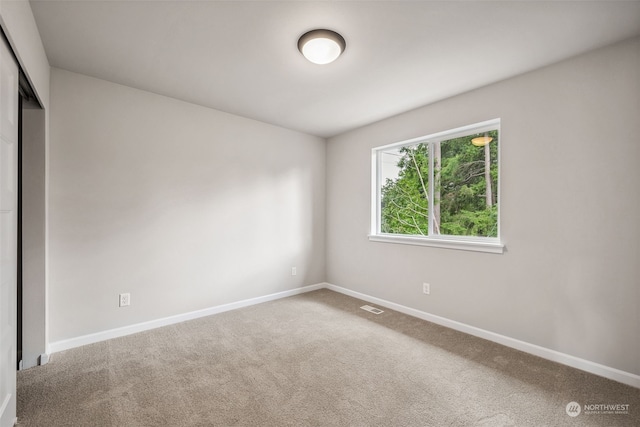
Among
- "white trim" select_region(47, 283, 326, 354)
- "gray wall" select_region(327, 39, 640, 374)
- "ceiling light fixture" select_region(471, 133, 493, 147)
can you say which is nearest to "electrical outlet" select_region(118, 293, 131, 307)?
"white trim" select_region(47, 283, 326, 354)

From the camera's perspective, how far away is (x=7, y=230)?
152cm

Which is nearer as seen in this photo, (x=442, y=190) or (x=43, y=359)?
Result: (x=43, y=359)

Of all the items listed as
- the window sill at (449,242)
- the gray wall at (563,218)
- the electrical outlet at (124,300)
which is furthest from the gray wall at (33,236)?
the gray wall at (563,218)

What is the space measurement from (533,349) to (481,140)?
194 cm

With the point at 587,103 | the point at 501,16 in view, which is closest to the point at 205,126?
the point at 501,16

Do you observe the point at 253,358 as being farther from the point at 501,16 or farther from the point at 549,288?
the point at 501,16

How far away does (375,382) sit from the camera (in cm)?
206

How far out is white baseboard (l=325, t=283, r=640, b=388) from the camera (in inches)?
81.5

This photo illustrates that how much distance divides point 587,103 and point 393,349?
8.04ft

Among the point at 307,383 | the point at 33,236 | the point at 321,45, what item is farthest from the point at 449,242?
the point at 33,236

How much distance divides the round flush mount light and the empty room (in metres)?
0.01

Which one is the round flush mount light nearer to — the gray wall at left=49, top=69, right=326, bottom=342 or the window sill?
the gray wall at left=49, top=69, right=326, bottom=342

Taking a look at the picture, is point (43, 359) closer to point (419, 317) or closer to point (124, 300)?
point (124, 300)

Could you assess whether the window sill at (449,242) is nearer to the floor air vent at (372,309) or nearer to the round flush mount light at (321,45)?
the floor air vent at (372,309)
